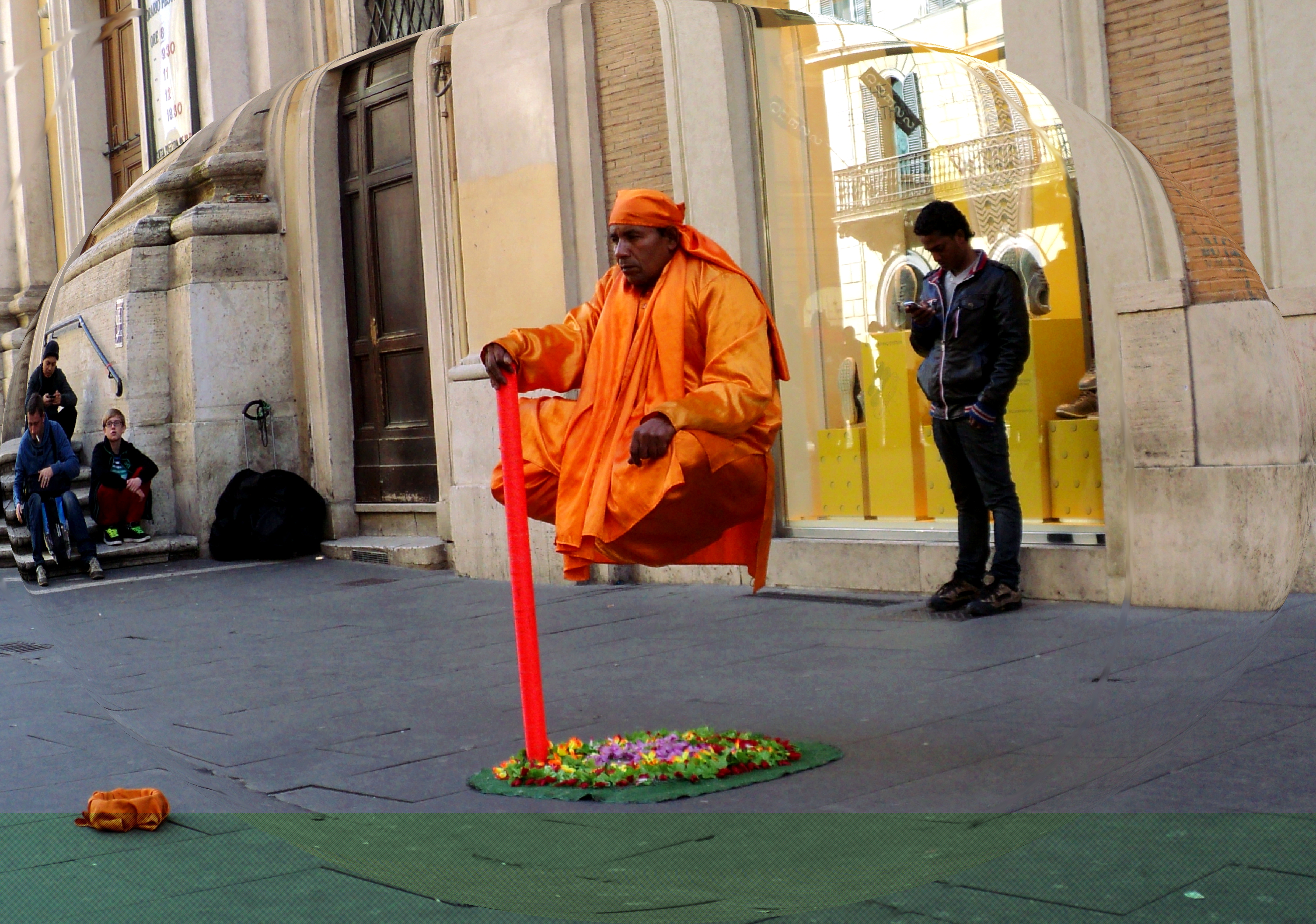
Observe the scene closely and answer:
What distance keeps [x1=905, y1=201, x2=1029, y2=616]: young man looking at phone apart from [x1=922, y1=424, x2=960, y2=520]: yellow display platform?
1590 millimetres

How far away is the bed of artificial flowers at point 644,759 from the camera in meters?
1.60

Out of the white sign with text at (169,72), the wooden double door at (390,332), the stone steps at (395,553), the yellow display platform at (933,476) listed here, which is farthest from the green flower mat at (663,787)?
the wooden double door at (390,332)

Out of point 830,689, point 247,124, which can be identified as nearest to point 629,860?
point 830,689

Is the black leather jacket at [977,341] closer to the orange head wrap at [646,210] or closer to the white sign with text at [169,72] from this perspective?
the orange head wrap at [646,210]

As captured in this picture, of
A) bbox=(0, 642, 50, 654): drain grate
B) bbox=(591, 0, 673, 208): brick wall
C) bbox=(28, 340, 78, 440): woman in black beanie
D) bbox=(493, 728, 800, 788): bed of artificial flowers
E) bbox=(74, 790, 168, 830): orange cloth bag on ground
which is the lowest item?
bbox=(74, 790, 168, 830): orange cloth bag on ground

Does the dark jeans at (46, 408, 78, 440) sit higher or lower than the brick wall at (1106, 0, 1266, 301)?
lower

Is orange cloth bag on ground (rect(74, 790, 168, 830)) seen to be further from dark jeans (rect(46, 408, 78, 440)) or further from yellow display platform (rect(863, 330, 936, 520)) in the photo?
yellow display platform (rect(863, 330, 936, 520))

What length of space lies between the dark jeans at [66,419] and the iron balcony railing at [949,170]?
1093 mm

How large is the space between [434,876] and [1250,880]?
42.1 inches

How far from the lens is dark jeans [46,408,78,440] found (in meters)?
1.56

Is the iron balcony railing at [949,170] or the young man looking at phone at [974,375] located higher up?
the iron balcony railing at [949,170]

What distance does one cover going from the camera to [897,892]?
104 cm

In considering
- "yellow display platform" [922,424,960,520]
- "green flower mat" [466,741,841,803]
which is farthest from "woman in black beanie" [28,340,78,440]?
"yellow display platform" [922,424,960,520]

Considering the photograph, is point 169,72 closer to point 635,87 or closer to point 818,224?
point 635,87
